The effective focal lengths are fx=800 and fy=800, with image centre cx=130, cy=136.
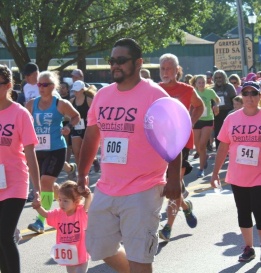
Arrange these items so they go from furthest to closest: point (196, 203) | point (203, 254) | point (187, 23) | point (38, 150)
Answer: point (187, 23) → point (196, 203) → point (38, 150) → point (203, 254)

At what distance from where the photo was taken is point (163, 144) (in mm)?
5195

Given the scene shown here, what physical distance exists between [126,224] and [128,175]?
1.08ft

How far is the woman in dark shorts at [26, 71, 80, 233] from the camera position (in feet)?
29.6

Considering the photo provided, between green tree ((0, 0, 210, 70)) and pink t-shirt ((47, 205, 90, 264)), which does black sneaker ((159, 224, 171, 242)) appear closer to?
pink t-shirt ((47, 205, 90, 264))

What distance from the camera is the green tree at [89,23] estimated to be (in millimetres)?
25125

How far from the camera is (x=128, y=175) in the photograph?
5.35 meters

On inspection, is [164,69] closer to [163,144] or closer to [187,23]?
[163,144]

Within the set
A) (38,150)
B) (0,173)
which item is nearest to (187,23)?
(38,150)

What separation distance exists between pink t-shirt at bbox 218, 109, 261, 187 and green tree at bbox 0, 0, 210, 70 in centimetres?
1791

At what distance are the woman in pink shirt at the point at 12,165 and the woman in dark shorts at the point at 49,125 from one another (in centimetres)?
267

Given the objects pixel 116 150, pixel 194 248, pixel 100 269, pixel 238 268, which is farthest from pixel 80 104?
pixel 116 150

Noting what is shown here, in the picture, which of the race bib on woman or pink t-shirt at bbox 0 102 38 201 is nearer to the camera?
pink t-shirt at bbox 0 102 38 201

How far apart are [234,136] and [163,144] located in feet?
7.81

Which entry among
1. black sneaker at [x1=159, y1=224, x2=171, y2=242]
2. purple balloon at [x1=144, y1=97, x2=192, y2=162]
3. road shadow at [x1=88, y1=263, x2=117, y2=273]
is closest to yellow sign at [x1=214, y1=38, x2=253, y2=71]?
black sneaker at [x1=159, y1=224, x2=171, y2=242]
